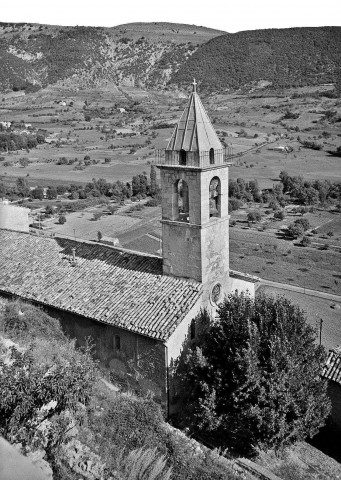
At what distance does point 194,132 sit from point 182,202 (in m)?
2.67

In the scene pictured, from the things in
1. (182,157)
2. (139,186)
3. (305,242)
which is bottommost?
(305,242)

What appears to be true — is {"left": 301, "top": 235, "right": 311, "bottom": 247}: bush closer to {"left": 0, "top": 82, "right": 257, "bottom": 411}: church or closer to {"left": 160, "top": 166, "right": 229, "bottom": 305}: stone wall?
{"left": 0, "top": 82, "right": 257, "bottom": 411}: church

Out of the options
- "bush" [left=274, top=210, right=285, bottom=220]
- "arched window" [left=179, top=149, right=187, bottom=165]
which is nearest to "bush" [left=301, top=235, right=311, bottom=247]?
"bush" [left=274, top=210, right=285, bottom=220]

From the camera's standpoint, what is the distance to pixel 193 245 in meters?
16.6

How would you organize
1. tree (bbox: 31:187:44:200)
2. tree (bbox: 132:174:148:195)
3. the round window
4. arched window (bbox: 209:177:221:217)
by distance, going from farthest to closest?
tree (bbox: 132:174:148:195)
tree (bbox: 31:187:44:200)
arched window (bbox: 209:177:221:217)
the round window

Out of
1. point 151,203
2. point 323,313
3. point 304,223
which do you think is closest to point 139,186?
point 151,203

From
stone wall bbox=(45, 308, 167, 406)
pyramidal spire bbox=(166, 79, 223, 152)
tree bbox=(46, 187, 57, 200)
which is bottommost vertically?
tree bbox=(46, 187, 57, 200)

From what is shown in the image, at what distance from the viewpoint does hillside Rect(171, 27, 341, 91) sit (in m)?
153

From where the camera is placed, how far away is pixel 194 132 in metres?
16.2

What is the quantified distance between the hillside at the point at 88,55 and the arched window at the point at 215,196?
5785 inches

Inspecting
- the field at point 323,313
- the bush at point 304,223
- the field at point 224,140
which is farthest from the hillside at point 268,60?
the field at point 323,313

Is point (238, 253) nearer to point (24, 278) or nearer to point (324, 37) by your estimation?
point (24, 278)

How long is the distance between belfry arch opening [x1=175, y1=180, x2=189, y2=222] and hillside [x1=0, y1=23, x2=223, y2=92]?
14673cm

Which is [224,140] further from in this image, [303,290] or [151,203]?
[303,290]
